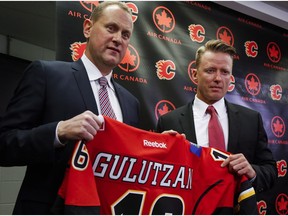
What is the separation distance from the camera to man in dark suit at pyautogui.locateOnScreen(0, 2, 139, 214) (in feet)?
3.40

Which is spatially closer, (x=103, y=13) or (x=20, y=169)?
(x=103, y=13)

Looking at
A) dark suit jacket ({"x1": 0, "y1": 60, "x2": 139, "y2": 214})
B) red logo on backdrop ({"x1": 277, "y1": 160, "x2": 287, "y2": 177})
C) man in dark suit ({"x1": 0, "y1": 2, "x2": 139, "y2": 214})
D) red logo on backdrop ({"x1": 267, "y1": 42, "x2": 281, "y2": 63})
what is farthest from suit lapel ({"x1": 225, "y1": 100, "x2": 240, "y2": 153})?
red logo on backdrop ({"x1": 267, "y1": 42, "x2": 281, "y2": 63})

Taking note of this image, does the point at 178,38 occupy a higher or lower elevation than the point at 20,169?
higher

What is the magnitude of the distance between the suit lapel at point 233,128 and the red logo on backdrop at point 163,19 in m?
1.06

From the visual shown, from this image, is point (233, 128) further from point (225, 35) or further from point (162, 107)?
point (225, 35)

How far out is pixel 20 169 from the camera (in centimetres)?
400

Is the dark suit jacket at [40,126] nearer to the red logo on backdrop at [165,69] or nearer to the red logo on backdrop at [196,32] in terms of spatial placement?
the red logo on backdrop at [165,69]

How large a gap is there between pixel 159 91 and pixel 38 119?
1.38m

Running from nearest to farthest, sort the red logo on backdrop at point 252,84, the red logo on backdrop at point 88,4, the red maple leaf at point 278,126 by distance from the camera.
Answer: the red logo on backdrop at point 88,4
the red logo on backdrop at point 252,84
the red maple leaf at point 278,126

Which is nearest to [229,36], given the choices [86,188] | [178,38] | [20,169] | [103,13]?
[178,38]

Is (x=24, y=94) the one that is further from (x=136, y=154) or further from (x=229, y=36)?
(x=229, y=36)

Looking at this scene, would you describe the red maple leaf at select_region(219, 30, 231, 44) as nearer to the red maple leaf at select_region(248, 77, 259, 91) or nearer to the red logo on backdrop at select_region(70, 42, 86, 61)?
the red maple leaf at select_region(248, 77, 259, 91)

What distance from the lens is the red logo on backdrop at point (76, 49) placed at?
2.08 m

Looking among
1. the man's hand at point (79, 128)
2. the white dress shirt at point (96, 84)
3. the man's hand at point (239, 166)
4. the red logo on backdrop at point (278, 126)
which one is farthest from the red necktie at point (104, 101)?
the red logo on backdrop at point (278, 126)
